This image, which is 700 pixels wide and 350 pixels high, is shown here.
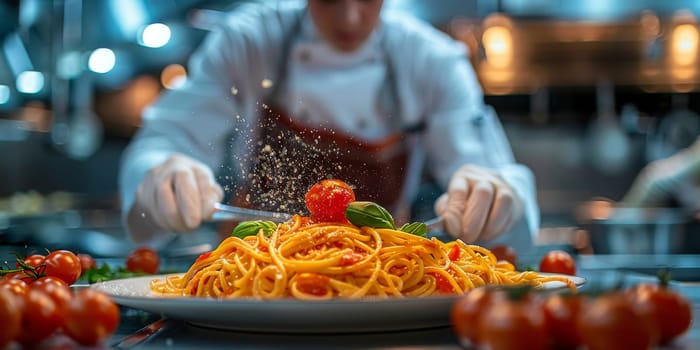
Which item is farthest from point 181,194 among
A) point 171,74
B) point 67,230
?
point 171,74

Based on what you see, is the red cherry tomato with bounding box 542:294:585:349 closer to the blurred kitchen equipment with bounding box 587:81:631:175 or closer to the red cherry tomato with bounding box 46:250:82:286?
the red cherry tomato with bounding box 46:250:82:286

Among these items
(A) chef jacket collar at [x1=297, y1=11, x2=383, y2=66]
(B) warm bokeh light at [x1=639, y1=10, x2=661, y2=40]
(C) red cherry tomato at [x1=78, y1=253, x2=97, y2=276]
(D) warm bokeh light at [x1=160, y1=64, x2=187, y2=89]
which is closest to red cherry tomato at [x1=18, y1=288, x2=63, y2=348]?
(C) red cherry tomato at [x1=78, y1=253, x2=97, y2=276]

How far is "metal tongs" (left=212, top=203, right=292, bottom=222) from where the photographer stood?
1464 millimetres

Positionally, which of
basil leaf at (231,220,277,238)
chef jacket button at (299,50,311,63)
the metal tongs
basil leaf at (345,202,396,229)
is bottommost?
the metal tongs

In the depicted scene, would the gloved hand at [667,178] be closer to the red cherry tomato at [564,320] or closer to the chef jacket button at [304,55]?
the chef jacket button at [304,55]

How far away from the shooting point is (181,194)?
187cm

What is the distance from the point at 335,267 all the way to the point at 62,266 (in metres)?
0.43

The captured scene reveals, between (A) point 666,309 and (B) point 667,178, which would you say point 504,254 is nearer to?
(A) point 666,309

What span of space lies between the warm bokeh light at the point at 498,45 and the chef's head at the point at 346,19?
9.56ft

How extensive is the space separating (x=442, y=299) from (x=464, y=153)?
1.73 meters

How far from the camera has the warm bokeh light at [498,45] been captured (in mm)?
5340

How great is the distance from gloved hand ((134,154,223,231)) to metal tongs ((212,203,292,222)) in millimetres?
68

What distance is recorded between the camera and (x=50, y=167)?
6223mm

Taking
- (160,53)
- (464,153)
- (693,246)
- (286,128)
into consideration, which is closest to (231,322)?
(286,128)
